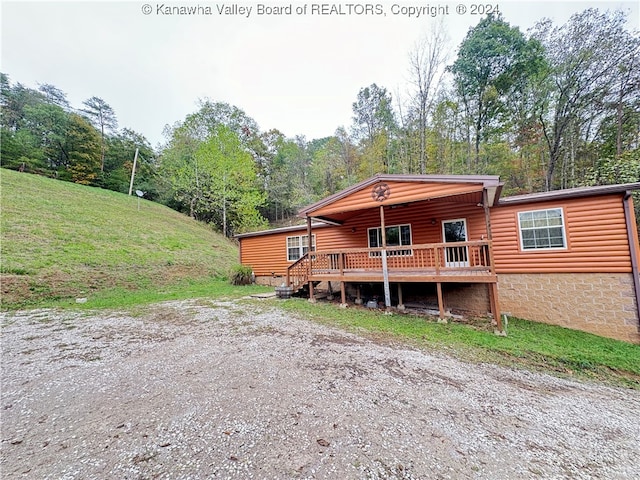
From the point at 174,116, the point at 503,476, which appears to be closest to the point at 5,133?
the point at 174,116

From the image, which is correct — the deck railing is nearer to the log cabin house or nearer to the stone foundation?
the log cabin house

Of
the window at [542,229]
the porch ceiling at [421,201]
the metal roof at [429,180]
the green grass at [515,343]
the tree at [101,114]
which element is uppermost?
the tree at [101,114]

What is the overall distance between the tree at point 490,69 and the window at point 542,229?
10254 millimetres

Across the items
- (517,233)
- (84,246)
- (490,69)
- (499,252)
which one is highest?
(490,69)

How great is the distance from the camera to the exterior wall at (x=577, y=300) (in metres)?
5.90

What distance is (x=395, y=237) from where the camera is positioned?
9.55 metres

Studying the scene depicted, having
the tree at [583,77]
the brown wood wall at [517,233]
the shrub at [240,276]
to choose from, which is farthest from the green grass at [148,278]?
the tree at [583,77]

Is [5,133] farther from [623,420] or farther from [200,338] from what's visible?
[623,420]

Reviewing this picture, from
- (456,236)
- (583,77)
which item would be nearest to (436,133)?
(583,77)

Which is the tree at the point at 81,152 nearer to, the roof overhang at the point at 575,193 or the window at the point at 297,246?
the window at the point at 297,246

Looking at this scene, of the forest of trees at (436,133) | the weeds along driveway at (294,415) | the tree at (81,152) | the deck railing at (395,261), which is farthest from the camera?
the tree at (81,152)

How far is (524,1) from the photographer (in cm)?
1241

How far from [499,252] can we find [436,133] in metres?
12.0

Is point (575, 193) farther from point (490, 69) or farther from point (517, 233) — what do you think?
point (490, 69)
